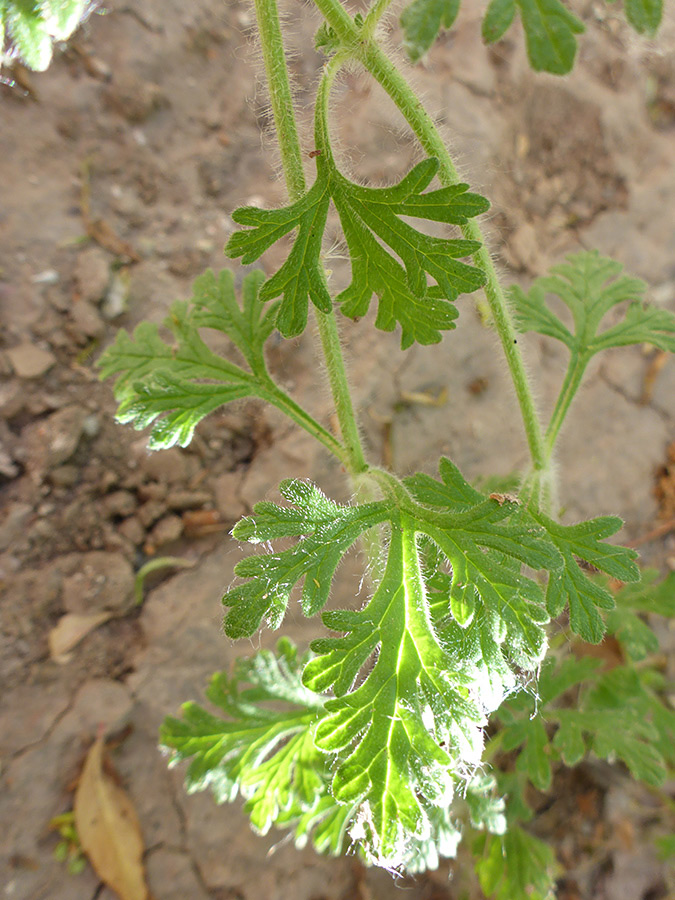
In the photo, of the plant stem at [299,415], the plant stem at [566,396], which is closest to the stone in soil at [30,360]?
the plant stem at [299,415]

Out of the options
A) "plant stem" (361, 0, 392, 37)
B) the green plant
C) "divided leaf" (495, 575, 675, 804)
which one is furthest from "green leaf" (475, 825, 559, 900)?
"plant stem" (361, 0, 392, 37)

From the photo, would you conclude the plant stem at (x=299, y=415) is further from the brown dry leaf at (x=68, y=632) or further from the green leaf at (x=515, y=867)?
the green leaf at (x=515, y=867)

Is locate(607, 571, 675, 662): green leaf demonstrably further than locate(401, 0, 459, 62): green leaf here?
Yes

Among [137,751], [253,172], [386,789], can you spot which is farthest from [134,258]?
[386,789]

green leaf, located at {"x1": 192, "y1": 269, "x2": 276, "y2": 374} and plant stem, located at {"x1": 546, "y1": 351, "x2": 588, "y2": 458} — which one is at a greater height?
green leaf, located at {"x1": 192, "y1": 269, "x2": 276, "y2": 374}

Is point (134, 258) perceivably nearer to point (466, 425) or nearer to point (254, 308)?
point (254, 308)

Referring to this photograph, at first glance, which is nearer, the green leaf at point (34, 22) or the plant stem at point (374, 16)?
the green leaf at point (34, 22)

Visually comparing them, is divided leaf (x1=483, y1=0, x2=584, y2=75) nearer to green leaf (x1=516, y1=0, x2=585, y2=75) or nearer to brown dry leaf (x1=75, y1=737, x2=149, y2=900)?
green leaf (x1=516, y1=0, x2=585, y2=75)
